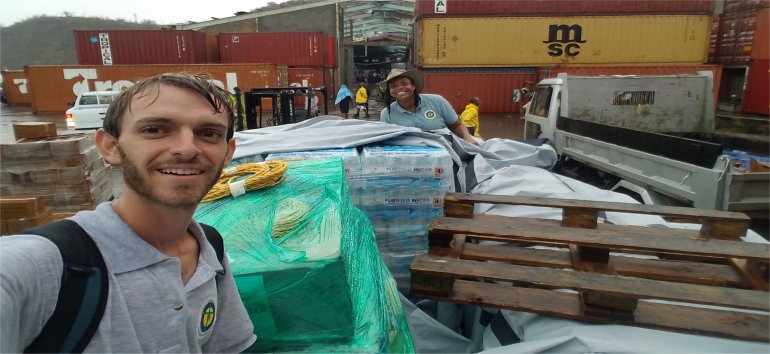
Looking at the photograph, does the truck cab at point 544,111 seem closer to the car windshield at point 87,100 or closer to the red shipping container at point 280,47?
the car windshield at point 87,100

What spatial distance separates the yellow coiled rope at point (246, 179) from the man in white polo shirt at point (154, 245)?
2.81 ft

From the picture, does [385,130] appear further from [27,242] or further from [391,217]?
[27,242]

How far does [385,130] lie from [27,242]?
9.46 feet

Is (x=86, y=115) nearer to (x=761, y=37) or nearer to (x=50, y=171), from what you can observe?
(x=50, y=171)

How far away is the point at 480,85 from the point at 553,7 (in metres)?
3.46

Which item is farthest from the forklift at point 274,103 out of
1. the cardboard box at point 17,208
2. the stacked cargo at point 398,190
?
the cardboard box at point 17,208

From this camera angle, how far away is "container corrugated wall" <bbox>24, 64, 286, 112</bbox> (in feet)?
63.8

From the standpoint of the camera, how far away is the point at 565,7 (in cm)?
1430

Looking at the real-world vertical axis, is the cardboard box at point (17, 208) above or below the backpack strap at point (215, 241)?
below

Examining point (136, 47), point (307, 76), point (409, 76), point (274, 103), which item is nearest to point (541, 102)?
point (409, 76)

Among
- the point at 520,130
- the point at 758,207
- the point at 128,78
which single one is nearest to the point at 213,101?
the point at 758,207

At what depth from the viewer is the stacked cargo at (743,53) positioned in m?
13.7

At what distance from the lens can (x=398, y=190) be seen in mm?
3150

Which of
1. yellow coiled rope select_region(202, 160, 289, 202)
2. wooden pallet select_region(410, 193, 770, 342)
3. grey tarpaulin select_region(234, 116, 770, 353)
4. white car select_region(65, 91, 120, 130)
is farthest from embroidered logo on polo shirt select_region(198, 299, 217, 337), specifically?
white car select_region(65, 91, 120, 130)
